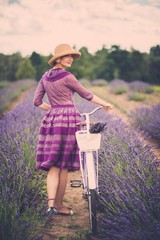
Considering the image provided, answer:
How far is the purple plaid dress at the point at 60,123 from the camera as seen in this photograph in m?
2.91

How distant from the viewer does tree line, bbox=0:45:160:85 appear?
2614cm

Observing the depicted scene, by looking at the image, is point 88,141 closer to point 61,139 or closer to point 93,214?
point 61,139

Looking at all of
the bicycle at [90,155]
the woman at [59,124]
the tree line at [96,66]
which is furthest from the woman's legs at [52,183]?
the tree line at [96,66]

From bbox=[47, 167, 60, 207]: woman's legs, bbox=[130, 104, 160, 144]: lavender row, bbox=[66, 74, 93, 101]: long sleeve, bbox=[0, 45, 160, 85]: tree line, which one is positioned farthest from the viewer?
bbox=[0, 45, 160, 85]: tree line

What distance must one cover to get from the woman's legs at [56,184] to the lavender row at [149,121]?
2603 millimetres

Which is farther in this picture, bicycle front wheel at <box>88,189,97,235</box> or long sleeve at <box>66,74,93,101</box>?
long sleeve at <box>66,74,93,101</box>

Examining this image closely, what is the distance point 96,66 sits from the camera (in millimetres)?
36281

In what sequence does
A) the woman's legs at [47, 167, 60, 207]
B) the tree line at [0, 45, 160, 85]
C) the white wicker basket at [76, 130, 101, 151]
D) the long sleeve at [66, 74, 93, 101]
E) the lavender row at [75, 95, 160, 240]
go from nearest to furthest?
the lavender row at [75, 95, 160, 240], the white wicker basket at [76, 130, 101, 151], the long sleeve at [66, 74, 93, 101], the woman's legs at [47, 167, 60, 207], the tree line at [0, 45, 160, 85]

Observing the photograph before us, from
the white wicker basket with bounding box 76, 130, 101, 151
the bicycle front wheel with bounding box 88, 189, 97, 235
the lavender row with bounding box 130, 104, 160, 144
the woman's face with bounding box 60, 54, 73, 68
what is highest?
the woman's face with bounding box 60, 54, 73, 68

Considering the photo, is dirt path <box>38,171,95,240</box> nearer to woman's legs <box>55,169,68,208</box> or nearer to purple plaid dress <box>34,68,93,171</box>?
woman's legs <box>55,169,68,208</box>

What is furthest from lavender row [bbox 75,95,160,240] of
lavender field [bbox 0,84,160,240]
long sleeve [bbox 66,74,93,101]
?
long sleeve [bbox 66,74,93,101]

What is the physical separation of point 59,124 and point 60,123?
0.01 m

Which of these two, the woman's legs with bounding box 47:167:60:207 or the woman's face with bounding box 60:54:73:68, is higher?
the woman's face with bounding box 60:54:73:68

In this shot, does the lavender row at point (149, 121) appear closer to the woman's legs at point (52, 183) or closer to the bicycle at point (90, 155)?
the woman's legs at point (52, 183)
